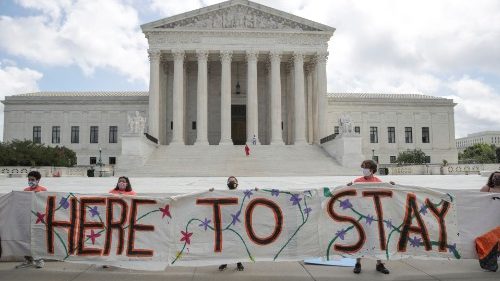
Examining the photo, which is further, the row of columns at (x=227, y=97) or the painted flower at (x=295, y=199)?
the row of columns at (x=227, y=97)

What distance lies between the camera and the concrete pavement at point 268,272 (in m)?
7.03

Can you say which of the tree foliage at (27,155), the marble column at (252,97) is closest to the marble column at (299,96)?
the marble column at (252,97)

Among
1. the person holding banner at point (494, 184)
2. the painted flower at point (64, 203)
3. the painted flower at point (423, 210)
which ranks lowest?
the painted flower at point (423, 210)

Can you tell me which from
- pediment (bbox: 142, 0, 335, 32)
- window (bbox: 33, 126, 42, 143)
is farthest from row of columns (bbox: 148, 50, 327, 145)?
window (bbox: 33, 126, 42, 143)

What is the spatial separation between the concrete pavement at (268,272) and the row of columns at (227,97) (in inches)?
1747

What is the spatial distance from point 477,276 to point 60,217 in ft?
22.3

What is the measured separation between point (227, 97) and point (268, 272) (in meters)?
46.1

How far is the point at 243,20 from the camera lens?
5434 cm

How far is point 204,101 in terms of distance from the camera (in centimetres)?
5294

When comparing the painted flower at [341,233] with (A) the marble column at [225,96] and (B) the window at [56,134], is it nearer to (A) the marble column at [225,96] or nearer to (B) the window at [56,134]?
(A) the marble column at [225,96]

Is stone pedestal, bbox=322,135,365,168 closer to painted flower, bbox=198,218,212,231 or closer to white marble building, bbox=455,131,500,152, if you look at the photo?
painted flower, bbox=198,218,212,231

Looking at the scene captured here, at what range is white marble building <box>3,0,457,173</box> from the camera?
52875mm

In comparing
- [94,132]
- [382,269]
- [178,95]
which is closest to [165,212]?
[382,269]

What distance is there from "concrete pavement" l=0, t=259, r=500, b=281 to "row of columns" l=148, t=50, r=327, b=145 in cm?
4437
